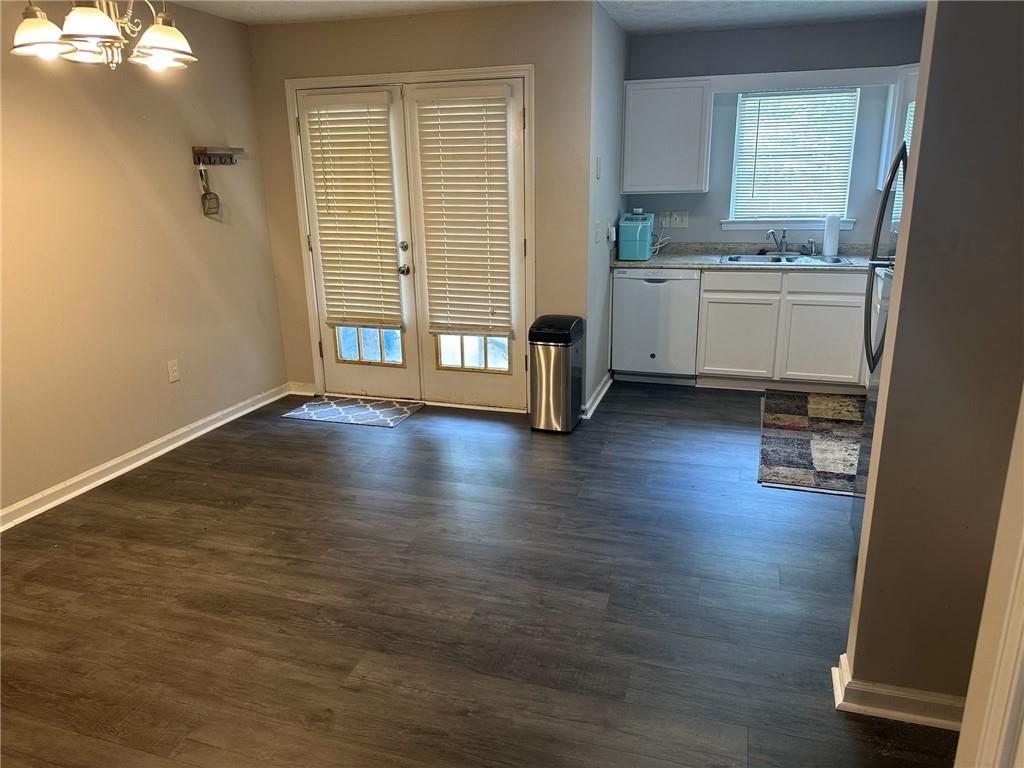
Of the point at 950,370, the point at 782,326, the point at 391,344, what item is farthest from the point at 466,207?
the point at 950,370

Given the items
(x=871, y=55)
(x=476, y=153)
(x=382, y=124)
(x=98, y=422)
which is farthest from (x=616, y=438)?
(x=871, y=55)

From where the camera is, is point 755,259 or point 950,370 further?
point 755,259

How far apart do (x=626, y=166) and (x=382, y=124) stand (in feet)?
5.85

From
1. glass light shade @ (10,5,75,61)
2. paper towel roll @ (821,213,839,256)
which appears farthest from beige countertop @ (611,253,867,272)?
glass light shade @ (10,5,75,61)

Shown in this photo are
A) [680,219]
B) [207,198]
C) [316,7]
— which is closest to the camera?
[316,7]

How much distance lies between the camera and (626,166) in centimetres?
503

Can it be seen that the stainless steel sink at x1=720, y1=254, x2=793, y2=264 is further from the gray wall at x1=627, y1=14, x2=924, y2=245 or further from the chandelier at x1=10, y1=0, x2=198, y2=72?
the chandelier at x1=10, y1=0, x2=198, y2=72

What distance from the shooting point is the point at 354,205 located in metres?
4.58

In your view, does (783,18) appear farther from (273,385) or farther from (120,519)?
(120,519)

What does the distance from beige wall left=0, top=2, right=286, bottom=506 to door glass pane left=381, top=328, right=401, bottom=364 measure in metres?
0.86

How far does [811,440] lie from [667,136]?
2.36 meters

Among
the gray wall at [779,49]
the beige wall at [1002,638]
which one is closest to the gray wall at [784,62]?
the gray wall at [779,49]

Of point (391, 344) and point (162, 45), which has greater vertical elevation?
point (162, 45)

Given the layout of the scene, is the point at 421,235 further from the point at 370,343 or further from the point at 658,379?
the point at 658,379
